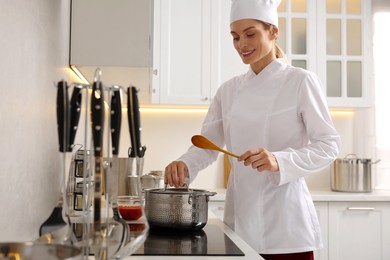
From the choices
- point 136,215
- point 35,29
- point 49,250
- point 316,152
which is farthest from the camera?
point 316,152

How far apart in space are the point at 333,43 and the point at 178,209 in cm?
226

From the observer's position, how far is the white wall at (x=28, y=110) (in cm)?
104

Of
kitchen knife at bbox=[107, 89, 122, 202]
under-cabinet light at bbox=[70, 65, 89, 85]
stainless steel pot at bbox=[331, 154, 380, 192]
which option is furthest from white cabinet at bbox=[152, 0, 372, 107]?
kitchen knife at bbox=[107, 89, 122, 202]

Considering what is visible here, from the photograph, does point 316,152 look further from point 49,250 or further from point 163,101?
point 163,101

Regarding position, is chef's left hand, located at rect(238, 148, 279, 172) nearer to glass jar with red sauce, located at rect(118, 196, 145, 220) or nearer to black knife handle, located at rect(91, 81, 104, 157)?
glass jar with red sauce, located at rect(118, 196, 145, 220)

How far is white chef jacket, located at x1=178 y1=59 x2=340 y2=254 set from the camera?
159 centimetres

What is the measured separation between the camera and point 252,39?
5.50ft

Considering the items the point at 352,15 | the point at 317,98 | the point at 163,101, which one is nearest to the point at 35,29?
the point at 317,98

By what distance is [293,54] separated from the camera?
327 centimetres

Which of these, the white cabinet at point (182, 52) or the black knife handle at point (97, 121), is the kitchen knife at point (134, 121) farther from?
the white cabinet at point (182, 52)

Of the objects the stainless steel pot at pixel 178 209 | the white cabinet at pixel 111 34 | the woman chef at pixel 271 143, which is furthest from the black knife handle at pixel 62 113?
the white cabinet at pixel 111 34

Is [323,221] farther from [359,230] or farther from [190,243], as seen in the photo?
[190,243]

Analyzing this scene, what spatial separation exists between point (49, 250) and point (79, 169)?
1.14 metres

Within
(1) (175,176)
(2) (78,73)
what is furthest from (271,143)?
(2) (78,73)
